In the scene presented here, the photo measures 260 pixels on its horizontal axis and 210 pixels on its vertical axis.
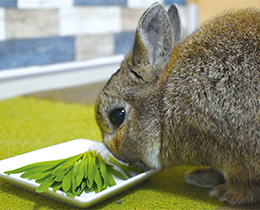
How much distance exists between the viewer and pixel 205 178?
136 cm

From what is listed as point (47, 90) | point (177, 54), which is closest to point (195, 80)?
point (177, 54)

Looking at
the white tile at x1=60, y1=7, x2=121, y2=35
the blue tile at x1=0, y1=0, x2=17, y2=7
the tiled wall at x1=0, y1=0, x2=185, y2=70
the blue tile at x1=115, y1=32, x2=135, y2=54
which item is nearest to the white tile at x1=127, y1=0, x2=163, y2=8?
the tiled wall at x1=0, y1=0, x2=185, y2=70

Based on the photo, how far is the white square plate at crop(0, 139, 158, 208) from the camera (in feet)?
3.70

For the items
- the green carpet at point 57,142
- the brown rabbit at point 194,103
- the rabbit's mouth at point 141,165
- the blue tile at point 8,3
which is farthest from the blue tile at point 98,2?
the rabbit's mouth at point 141,165

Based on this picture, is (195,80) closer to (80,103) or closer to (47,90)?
(80,103)

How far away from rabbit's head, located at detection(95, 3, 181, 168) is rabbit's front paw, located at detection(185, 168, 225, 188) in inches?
5.7

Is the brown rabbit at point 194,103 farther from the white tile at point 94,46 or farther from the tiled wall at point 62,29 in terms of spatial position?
the white tile at point 94,46

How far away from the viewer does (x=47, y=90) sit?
2.80m

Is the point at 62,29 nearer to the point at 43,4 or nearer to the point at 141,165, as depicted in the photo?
the point at 43,4

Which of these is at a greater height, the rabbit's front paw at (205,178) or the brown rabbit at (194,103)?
the brown rabbit at (194,103)

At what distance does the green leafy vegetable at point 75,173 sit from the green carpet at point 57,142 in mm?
50

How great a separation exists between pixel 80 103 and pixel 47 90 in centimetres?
42

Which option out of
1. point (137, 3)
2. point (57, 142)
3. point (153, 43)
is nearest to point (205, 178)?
A: point (153, 43)

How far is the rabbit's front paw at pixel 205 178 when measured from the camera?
4.43ft
